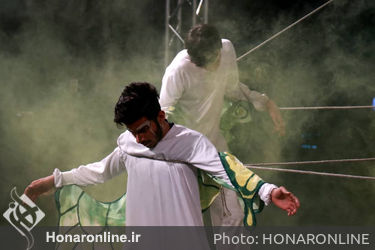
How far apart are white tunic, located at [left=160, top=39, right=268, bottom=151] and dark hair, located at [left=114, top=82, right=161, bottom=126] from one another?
840 mm

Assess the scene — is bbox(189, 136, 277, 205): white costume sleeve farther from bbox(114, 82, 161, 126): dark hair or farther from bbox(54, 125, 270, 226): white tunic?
bbox(114, 82, 161, 126): dark hair

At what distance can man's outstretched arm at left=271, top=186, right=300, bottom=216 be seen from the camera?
1.82 m

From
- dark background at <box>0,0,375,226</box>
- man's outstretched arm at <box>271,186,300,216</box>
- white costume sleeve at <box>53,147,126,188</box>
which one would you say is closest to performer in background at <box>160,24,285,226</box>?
white costume sleeve at <box>53,147,126,188</box>

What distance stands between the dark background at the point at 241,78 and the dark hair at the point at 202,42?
4.93 ft

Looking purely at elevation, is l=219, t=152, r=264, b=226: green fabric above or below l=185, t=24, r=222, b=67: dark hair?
below

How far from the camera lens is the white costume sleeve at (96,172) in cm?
222

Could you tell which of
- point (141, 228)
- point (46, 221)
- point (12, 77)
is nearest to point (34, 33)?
point (12, 77)

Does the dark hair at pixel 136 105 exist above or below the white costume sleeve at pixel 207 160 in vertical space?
above

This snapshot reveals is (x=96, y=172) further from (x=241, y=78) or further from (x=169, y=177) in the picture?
(x=241, y=78)

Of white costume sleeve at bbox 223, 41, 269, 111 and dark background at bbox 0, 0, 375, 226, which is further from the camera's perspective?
dark background at bbox 0, 0, 375, 226

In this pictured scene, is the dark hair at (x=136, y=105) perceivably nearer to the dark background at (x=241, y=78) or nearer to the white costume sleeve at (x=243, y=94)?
the white costume sleeve at (x=243, y=94)

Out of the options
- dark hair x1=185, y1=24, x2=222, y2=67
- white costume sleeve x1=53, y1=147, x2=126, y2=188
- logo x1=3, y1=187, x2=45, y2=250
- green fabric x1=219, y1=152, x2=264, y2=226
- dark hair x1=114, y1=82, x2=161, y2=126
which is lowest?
logo x1=3, y1=187, x2=45, y2=250

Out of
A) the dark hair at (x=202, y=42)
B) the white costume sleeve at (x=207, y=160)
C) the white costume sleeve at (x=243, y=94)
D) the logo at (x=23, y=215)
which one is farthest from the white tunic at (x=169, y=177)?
the white costume sleeve at (x=243, y=94)

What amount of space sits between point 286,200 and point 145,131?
564mm
